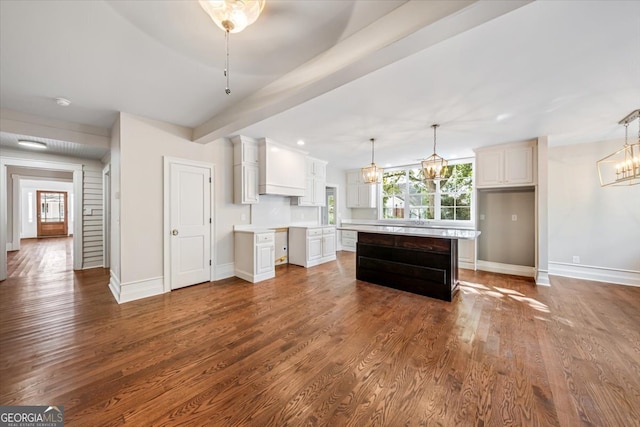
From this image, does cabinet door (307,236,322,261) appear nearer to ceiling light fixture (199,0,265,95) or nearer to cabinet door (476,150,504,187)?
cabinet door (476,150,504,187)

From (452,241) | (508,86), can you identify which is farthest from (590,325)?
(508,86)

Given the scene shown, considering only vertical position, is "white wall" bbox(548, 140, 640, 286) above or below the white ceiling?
below

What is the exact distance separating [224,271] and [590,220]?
6.84m

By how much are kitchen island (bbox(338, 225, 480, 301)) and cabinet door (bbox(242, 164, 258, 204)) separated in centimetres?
214

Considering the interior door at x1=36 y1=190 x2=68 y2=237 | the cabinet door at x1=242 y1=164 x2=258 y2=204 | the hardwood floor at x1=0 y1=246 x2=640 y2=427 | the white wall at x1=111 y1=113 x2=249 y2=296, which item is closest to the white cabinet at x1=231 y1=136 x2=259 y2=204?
the cabinet door at x1=242 y1=164 x2=258 y2=204

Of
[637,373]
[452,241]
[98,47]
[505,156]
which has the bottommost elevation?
[637,373]

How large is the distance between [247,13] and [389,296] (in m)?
3.48

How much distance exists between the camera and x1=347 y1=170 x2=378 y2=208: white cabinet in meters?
7.19

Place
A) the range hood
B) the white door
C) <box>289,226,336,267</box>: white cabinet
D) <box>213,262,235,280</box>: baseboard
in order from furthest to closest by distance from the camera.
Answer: <box>289,226,336,267</box>: white cabinet, the range hood, <box>213,262,235,280</box>: baseboard, the white door

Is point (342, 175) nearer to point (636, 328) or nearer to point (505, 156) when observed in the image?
point (505, 156)

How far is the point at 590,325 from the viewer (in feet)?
8.44

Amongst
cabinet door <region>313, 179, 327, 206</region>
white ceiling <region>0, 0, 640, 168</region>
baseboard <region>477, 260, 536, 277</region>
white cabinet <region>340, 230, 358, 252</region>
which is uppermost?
white ceiling <region>0, 0, 640, 168</region>

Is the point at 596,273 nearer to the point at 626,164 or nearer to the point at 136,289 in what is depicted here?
the point at 626,164

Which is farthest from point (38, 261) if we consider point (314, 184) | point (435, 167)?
point (435, 167)
